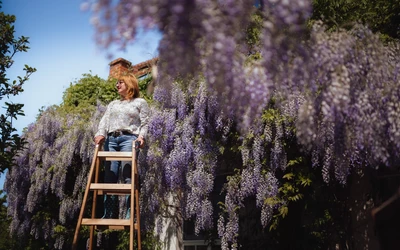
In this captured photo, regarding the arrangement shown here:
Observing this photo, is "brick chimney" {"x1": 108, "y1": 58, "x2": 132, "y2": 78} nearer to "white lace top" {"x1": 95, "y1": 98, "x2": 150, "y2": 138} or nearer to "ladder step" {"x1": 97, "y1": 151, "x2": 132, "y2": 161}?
"white lace top" {"x1": 95, "y1": 98, "x2": 150, "y2": 138}

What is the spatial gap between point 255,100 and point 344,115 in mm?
1294

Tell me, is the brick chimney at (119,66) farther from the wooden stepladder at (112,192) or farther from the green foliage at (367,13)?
the wooden stepladder at (112,192)

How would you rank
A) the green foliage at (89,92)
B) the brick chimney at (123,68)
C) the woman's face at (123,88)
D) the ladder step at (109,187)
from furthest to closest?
1. the brick chimney at (123,68)
2. the green foliage at (89,92)
3. the woman's face at (123,88)
4. the ladder step at (109,187)

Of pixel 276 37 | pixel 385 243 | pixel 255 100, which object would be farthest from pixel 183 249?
pixel 276 37

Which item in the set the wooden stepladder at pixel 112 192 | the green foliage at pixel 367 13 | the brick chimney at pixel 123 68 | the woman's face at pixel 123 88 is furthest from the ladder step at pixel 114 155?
the brick chimney at pixel 123 68

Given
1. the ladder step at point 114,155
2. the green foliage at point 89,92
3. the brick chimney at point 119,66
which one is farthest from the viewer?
the brick chimney at point 119,66

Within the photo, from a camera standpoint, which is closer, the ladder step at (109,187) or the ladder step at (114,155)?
the ladder step at (109,187)

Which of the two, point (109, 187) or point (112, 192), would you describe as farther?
point (112, 192)

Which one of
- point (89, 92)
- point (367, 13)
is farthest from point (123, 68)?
point (367, 13)

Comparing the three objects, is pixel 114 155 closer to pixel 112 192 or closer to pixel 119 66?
pixel 112 192

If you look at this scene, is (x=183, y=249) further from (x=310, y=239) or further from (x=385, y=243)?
(x=385, y=243)

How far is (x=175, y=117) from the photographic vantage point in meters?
4.90

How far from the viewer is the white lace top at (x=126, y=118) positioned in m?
3.86

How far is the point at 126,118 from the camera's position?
3883mm
